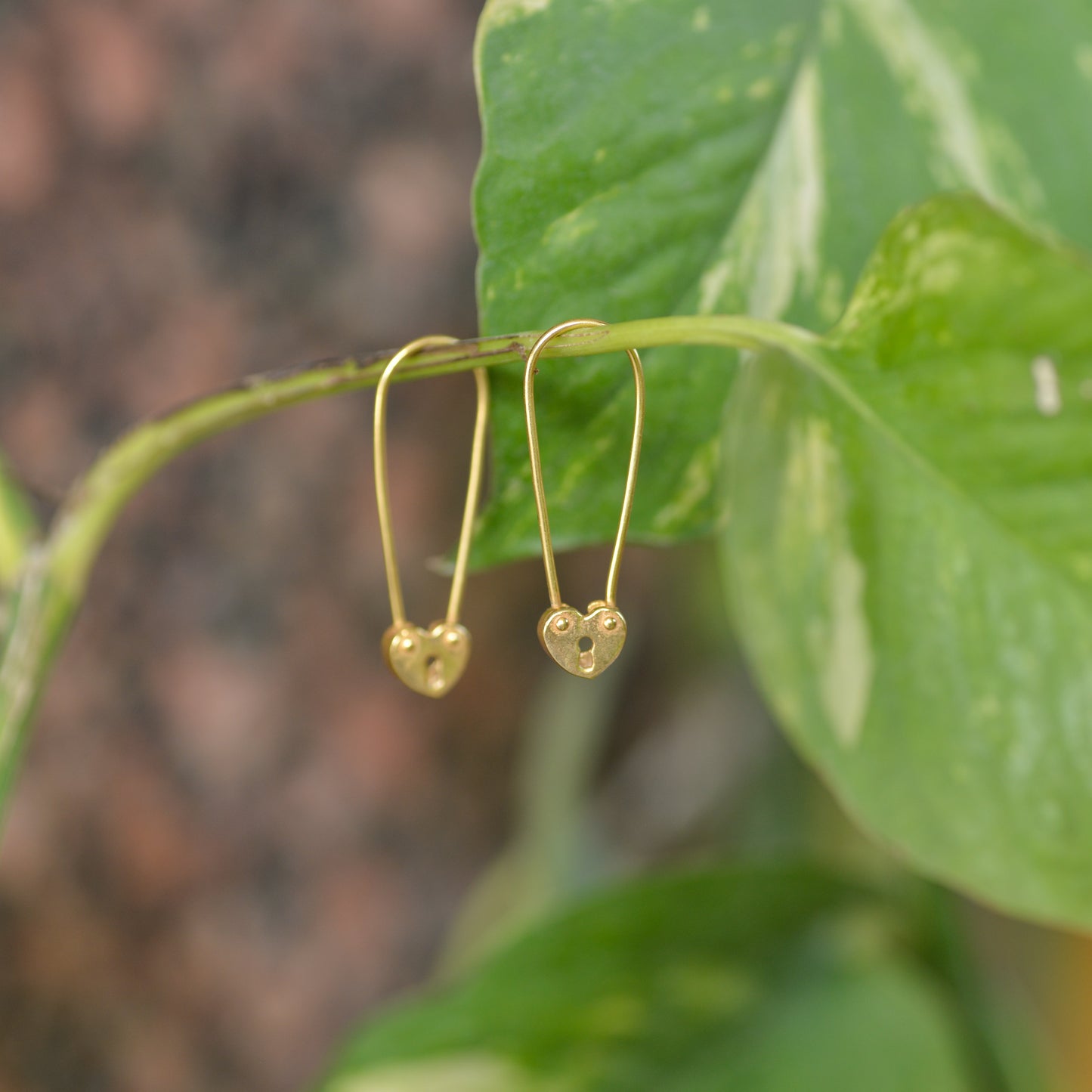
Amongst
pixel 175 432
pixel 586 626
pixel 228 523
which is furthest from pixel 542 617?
pixel 228 523

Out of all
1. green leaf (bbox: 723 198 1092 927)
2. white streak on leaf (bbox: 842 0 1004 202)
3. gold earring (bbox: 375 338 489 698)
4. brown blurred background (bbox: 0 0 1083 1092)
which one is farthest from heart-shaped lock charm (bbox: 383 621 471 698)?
brown blurred background (bbox: 0 0 1083 1092)

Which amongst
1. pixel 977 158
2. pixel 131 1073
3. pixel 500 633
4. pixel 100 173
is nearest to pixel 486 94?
pixel 977 158

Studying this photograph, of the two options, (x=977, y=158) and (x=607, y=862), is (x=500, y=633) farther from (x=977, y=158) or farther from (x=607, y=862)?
(x=977, y=158)

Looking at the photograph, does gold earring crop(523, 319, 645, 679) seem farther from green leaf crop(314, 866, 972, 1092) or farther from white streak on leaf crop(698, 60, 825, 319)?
green leaf crop(314, 866, 972, 1092)

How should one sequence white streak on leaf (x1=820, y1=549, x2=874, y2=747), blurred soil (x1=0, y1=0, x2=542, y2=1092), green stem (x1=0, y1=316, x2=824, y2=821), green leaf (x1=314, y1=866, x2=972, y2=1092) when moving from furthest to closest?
blurred soil (x1=0, y1=0, x2=542, y2=1092) → green leaf (x1=314, y1=866, x2=972, y2=1092) → white streak on leaf (x1=820, y1=549, x2=874, y2=747) → green stem (x1=0, y1=316, x2=824, y2=821)

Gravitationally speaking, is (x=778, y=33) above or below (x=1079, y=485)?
above

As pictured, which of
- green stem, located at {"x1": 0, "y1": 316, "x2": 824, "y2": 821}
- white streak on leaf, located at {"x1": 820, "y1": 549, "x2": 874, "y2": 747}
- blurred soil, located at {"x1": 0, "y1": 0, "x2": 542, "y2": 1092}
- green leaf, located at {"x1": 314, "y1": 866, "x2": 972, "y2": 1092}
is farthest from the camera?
blurred soil, located at {"x1": 0, "y1": 0, "x2": 542, "y2": 1092}
